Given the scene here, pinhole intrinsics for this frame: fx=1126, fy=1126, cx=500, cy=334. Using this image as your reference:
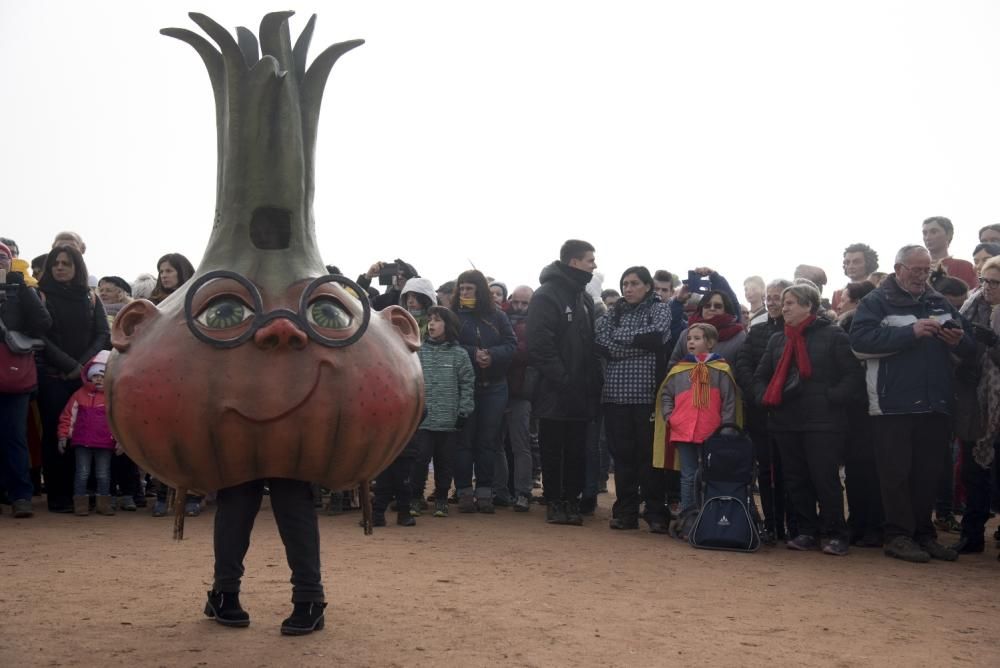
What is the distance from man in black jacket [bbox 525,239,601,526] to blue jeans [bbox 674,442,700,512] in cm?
87

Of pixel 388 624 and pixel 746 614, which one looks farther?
pixel 746 614

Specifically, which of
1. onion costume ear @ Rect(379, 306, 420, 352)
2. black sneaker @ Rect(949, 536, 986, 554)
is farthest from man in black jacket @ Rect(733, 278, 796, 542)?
onion costume ear @ Rect(379, 306, 420, 352)

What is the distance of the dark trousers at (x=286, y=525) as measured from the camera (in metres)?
4.89

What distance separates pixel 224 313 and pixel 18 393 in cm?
483

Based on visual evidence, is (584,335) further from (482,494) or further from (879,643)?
(879,643)

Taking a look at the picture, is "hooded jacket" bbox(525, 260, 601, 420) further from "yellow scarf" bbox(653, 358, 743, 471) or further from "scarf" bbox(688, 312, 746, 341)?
"scarf" bbox(688, 312, 746, 341)

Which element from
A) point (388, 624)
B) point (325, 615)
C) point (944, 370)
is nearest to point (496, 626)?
point (388, 624)

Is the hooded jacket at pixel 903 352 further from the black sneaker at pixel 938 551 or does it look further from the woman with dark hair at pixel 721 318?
the woman with dark hair at pixel 721 318

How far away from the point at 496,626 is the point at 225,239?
2.16 meters

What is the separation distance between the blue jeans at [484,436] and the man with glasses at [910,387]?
10.1 feet

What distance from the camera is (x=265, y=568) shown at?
6.59 m

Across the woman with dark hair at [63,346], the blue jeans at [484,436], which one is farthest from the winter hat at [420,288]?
the woman with dark hair at [63,346]

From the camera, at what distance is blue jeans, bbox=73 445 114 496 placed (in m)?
8.73

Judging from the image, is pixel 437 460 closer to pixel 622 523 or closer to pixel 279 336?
pixel 622 523
